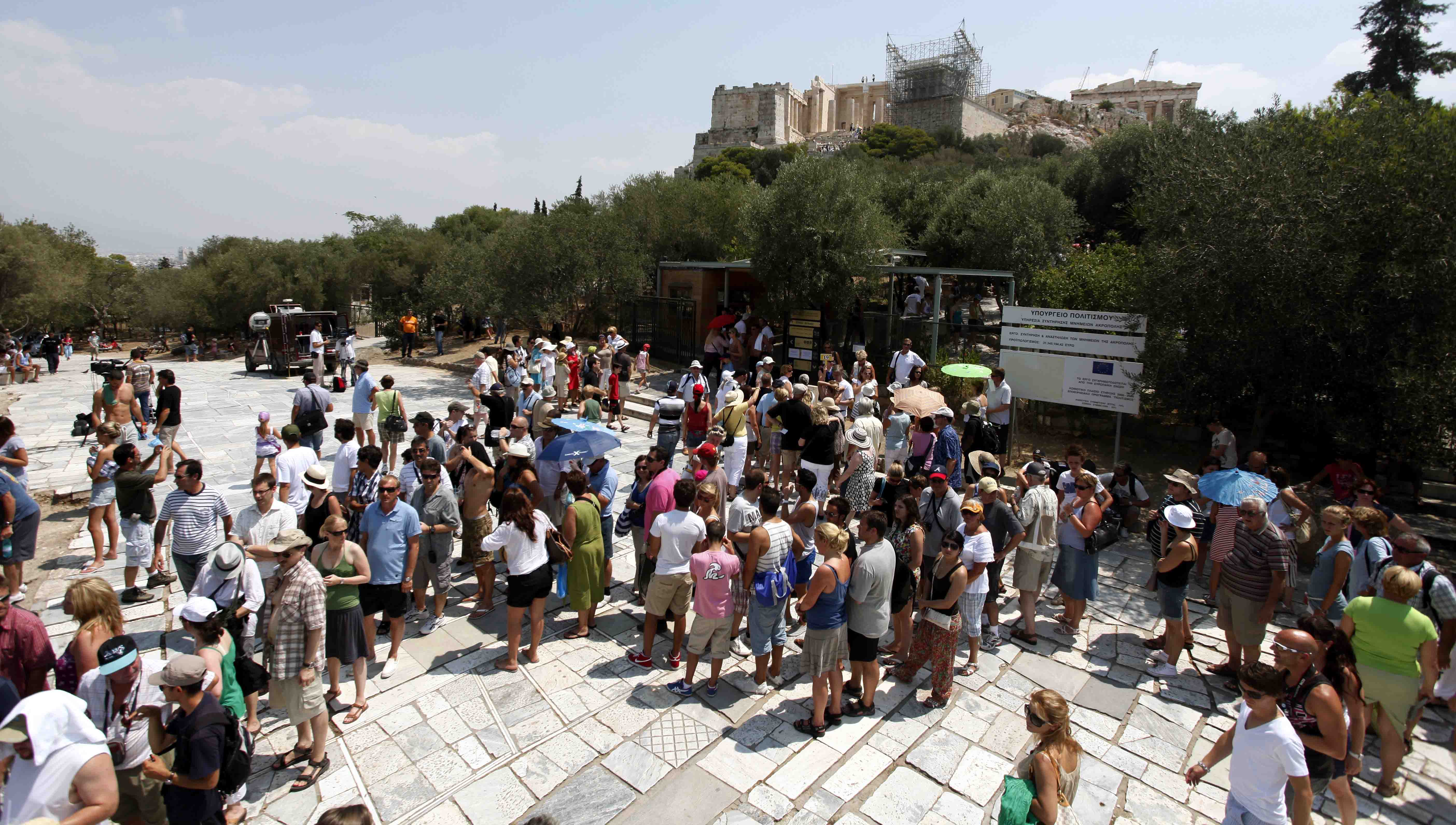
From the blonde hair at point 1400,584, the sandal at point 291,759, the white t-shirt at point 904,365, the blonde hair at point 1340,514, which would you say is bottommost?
the sandal at point 291,759

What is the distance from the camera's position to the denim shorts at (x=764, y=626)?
5383 mm

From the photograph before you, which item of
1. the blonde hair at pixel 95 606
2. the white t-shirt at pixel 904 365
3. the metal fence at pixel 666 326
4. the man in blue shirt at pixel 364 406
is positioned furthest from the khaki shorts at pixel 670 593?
the metal fence at pixel 666 326

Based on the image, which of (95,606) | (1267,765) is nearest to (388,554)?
(95,606)

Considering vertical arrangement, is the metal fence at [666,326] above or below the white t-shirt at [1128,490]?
above

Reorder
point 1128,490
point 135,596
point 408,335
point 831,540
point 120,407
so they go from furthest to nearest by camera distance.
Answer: point 408,335
point 1128,490
point 120,407
point 135,596
point 831,540

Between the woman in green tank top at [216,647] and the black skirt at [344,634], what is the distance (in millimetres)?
873

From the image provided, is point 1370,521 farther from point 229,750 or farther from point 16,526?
point 16,526

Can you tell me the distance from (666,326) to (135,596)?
1457 cm

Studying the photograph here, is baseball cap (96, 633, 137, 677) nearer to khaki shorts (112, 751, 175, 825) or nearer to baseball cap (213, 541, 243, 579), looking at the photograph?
khaki shorts (112, 751, 175, 825)

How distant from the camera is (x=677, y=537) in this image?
548 centimetres

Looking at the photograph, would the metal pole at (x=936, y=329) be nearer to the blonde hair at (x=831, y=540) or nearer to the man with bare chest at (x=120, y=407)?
the blonde hair at (x=831, y=540)

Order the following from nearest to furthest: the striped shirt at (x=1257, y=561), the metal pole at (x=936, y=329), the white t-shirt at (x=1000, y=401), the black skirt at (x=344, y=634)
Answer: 1. the black skirt at (x=344, y=634)
2. the striped shirt at (x=1257, y=561)
3. the white t-shirt at (x=1000, y=401)
4. the metal pole at (x=936, y=329)

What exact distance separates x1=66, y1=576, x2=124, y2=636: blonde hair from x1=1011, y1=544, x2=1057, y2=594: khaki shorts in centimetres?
636

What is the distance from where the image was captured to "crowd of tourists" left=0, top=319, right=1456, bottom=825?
358cm
